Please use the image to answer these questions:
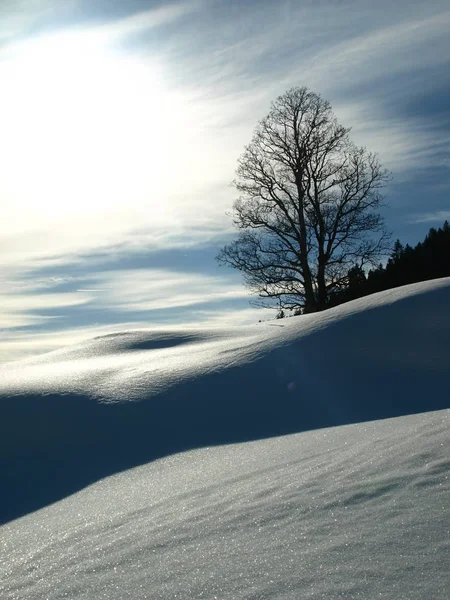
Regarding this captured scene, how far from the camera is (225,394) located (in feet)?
17.0

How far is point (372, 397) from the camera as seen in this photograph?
486cm

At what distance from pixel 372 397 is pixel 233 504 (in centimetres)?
247

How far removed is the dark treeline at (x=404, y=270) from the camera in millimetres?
15320

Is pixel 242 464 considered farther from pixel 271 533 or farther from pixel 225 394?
pixel 225 394

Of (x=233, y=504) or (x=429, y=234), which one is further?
(x=429, y=234)

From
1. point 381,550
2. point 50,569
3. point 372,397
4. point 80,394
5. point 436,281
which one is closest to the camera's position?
point 381,550

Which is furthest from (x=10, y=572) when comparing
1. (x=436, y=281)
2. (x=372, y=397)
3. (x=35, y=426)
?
(x=436, y=281)

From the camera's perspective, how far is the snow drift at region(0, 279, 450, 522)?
14.7ft

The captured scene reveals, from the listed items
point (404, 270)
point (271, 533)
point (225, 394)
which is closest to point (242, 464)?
point (271, 533)

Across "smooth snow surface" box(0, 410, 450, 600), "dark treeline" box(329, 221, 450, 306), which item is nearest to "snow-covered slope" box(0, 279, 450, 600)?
"smooth snow surface" box(0, 410, 450, 600)

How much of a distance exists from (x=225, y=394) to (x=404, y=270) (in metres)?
11.6

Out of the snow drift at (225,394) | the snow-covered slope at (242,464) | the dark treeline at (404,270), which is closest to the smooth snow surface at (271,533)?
the snow-covered slope at (242,464)

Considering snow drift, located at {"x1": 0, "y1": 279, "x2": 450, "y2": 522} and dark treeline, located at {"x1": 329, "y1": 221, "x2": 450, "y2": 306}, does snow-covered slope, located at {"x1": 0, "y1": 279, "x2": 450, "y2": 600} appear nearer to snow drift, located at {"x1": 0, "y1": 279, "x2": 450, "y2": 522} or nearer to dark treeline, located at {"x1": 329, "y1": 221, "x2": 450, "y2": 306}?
snow drift, located at {"x1": 0, "y1": 279, "x2": 450, "y2": 522}

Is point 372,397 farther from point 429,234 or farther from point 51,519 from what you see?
point 429,234
